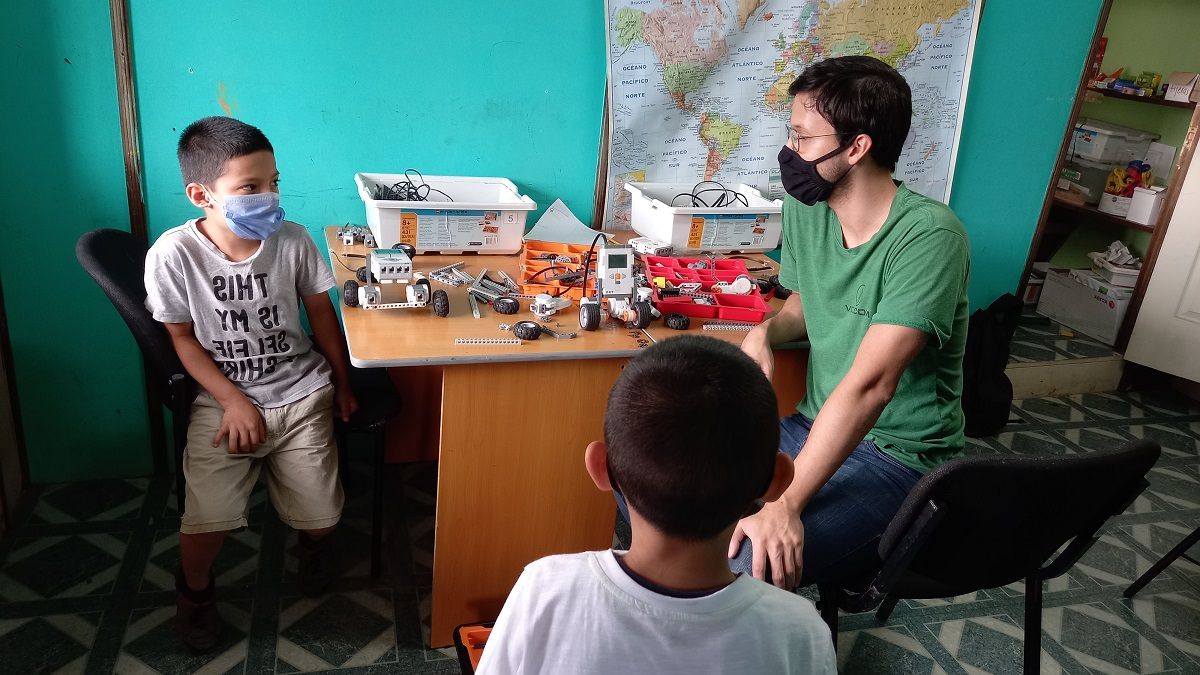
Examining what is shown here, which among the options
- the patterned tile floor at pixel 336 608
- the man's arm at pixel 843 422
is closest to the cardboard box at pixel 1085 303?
the patterned tile floor at pixel 336 608

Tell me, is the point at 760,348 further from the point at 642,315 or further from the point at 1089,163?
the point at 1089,163

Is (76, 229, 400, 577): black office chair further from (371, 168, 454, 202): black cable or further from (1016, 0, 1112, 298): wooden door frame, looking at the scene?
(1016, 0, 1112, 298): wooden door frame

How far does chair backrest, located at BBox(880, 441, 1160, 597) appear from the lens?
4.17 ft

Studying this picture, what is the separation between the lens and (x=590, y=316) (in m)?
1.85

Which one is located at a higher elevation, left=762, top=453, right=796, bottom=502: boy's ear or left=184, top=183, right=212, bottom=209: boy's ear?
left=184, top=183, right=212, bottom=209: boy's ear

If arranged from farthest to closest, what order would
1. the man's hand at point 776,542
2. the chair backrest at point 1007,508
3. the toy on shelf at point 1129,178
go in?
the toy on shelf at point 1129,178 → the man's hand at point 776,542 → the chair backrest at point 1007,508

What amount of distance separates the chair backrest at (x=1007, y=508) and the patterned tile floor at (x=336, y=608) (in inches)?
25.9

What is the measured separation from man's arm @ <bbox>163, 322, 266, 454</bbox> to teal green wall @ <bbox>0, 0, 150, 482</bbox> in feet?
2.22

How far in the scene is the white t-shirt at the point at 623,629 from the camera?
86 cm

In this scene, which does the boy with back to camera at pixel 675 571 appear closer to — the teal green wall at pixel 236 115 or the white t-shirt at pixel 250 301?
the white t-shirt at pixel 250 301

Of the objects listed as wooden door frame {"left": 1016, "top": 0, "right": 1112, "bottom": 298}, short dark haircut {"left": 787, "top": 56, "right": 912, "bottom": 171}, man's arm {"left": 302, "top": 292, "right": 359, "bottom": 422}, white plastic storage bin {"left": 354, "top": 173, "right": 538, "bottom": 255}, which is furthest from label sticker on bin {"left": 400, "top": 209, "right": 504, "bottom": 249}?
wooden door frame {"left": 1016, "top": 0, "right": 1112, "bottom": 298}

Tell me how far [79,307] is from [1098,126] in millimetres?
4386

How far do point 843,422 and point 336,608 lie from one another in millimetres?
1288

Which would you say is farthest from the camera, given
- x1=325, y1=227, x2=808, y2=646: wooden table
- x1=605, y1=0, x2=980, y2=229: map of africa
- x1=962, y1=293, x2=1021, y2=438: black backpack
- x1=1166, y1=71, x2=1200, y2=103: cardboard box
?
x1=1166, y1=71, x2=1200, y2=103: cardboard box
